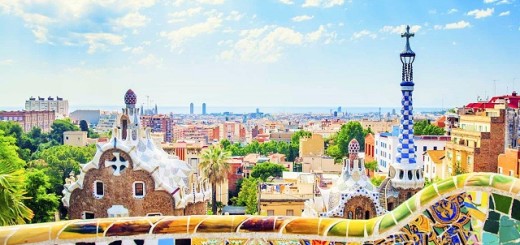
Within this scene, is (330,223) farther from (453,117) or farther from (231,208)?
(453,117)

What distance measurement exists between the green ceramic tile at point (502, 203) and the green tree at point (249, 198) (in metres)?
25.1

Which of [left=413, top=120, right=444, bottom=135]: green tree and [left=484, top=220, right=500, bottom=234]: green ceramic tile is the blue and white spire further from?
[left=413, top=120, right=444, bottom=135]: green tree

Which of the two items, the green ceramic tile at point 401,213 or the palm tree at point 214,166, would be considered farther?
the palm tree at point 214,166

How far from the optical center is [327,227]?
3.29 m

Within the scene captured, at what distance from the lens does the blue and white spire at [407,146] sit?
45.7ft

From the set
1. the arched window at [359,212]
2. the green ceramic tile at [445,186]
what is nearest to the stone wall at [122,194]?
the arched window at [359,212]

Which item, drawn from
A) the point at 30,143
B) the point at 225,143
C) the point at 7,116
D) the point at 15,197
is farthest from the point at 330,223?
the point at 7,116

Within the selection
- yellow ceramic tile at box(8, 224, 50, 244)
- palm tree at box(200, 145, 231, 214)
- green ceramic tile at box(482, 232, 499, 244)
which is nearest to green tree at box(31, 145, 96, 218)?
palm tree at box(200, 145, 231, 214)

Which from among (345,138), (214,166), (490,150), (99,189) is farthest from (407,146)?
(345,138)

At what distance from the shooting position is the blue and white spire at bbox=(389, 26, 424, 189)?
13.9 metres

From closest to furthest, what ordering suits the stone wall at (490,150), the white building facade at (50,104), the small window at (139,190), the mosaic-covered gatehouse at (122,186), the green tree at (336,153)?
the mosaic-covered gatehouse at (122,186)
the small window at (139,190)
the stone wall at (490,150)
the green tree at (336,153)
the white building facade at (50,104)

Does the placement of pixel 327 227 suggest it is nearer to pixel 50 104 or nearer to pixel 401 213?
pixel 401 213

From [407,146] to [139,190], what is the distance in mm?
8068

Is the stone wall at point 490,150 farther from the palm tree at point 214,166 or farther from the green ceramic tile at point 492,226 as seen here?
the green ceramic tile at point 492,226
